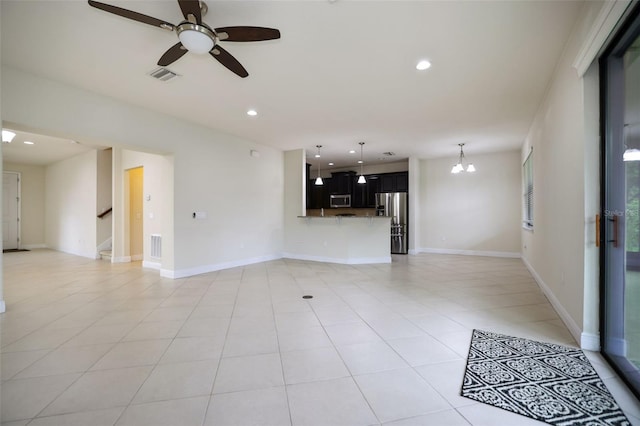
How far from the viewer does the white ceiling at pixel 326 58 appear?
2.28 meters

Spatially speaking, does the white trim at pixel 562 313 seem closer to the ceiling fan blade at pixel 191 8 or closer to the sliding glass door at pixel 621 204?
the sliding glass door at pixel 621 204

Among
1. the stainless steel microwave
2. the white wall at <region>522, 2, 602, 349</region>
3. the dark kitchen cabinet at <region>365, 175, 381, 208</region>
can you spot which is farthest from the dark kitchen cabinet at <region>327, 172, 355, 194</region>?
the white wall at <region>522, 2, 602, 349</region>

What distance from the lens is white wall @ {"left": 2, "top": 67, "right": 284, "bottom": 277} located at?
11.1 ft

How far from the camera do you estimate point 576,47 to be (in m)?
2.45

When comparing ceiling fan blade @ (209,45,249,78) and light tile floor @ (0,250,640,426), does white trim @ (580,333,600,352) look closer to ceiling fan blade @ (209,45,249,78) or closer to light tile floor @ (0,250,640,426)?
light tile floor @ (0,250,640,426)

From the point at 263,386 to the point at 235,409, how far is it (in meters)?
0.25

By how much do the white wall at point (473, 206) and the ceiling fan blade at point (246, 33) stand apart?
24.0 feet

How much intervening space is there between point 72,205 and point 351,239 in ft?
26.9

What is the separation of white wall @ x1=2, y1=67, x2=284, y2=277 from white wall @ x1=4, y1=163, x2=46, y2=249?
7.84m

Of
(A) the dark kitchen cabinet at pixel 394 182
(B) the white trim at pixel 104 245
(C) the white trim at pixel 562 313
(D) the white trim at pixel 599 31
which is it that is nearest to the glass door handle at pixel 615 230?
(C) the white trim at pixel 562 313

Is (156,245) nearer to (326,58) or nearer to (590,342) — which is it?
(326,58)

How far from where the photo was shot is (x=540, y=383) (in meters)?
1.87

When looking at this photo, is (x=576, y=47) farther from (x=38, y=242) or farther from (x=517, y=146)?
(x=38, y=242)

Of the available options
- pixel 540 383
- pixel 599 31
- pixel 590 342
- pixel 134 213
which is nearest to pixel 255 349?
pixel 540 383
